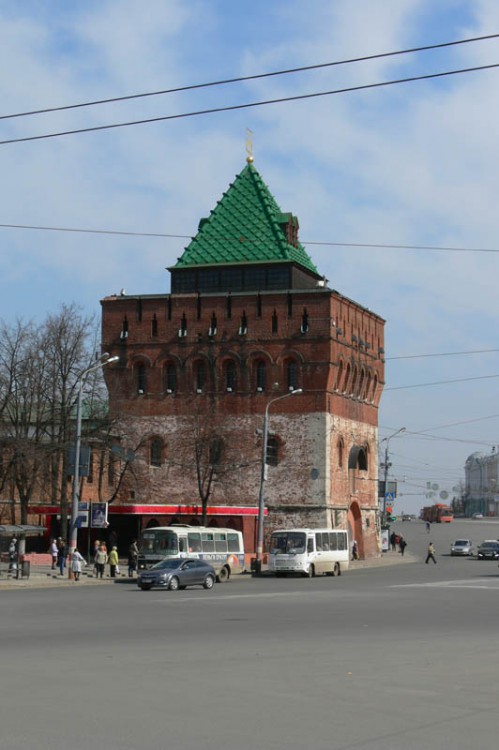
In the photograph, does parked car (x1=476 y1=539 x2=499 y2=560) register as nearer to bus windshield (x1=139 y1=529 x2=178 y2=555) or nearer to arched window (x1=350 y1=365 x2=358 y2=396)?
arched window (x1=350 y1=365 x2=358 y2=396)

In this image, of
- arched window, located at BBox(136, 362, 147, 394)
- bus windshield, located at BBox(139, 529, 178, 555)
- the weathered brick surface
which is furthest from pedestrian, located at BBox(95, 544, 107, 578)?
arched window, located at BBox(136, 362, 147, 394)

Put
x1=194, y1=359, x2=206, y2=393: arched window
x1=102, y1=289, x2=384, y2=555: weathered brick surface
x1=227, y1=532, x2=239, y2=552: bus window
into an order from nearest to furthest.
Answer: x1=227, y1=532, x2=239, y2=552: bus window → x1=102, y1=289, x2=384, y2=555: weathered brick surface → x1=194, y1=359, x2=206, y2=393: arched window

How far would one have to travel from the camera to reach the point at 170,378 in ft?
243

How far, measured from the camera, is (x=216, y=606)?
30094 mm

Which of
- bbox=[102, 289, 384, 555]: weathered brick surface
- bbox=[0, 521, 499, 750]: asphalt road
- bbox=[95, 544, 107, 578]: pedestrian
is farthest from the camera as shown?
bbox=[102, 289, 384, 555]: weathered brick surface

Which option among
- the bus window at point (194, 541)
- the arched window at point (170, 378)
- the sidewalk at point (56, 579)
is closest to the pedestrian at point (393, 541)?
the arched window at point (170, 378)

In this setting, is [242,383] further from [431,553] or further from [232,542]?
[232,542]

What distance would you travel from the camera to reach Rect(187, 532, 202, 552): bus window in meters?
51.2

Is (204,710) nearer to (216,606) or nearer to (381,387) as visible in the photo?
(216,606)

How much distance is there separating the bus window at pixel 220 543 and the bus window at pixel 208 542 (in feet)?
1.35

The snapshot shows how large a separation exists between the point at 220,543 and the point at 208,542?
4.40ft

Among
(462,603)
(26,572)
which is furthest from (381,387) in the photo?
(462,603)

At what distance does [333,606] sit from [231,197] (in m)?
51.4

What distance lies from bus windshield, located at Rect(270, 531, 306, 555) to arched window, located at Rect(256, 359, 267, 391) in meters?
18.9
